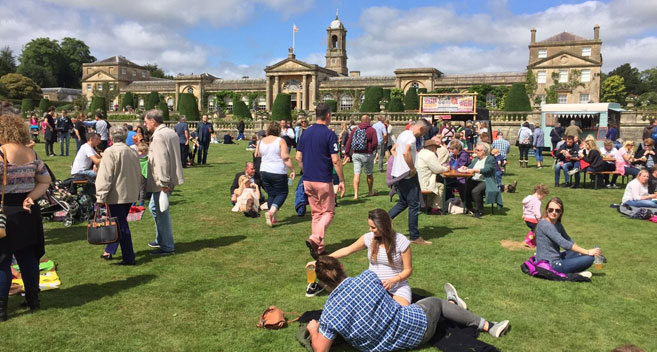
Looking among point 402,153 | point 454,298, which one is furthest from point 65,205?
point 454,298

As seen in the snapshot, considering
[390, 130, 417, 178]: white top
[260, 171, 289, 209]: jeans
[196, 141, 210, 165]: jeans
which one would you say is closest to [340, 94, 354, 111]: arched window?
[196, 141, 210, 165]: jeans

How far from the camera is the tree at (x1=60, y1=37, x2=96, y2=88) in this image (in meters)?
87.7

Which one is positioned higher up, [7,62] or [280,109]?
[7,62]

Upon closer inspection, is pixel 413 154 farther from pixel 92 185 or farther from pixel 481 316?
pixel 92 185

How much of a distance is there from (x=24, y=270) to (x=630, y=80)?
87.1m

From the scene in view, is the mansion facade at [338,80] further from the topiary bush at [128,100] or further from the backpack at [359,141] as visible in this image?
the backpack at [359,141]

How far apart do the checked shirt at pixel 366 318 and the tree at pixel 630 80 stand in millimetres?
84673

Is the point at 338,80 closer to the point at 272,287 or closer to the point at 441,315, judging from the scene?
A: the point at 272,287

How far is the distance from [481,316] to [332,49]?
71154 millimetres

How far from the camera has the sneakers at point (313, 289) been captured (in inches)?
207

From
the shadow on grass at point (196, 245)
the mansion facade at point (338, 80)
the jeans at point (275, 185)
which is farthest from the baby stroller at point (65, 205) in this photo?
the mansion facade at point (338, 80)

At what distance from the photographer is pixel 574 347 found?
417cm

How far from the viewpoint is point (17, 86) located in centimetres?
6512

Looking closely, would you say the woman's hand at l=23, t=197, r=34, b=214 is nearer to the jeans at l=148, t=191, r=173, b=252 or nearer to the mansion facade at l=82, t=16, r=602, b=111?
the jeans at l=148, t=191, r=173, b=252
